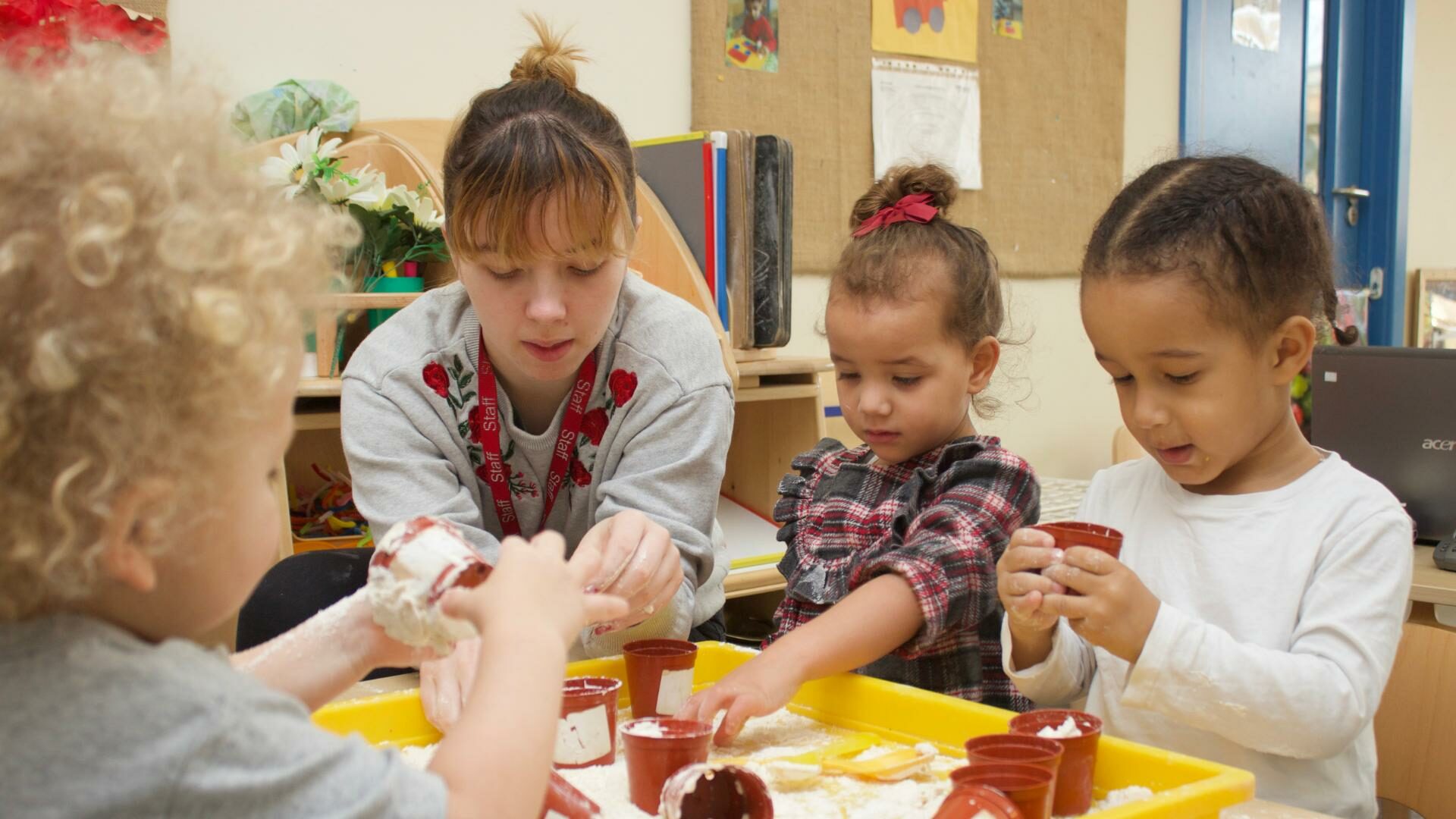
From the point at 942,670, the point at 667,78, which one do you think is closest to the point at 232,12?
the point at 667,78

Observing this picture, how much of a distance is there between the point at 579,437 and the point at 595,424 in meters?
0.03

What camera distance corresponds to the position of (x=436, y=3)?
251 cm

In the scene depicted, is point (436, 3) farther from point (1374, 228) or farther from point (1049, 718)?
point (1374, 228)

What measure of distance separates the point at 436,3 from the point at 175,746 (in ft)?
7.25

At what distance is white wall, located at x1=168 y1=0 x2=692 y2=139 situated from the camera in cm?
226

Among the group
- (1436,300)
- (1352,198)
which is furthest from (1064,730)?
(1436,300)

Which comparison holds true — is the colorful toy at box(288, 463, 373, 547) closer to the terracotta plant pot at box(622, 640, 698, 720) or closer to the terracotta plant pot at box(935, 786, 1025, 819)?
the terracotta plant pot at box(622, 640, 698, 720)

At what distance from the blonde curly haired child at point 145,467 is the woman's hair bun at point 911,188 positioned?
3.60 feet

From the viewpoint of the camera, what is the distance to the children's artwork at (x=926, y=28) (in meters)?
3.24

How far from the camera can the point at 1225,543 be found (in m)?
1.20

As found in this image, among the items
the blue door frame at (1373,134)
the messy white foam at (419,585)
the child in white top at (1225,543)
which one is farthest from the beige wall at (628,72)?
the blue door frame at (1373,134)

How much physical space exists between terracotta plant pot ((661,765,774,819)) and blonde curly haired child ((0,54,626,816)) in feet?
0.84

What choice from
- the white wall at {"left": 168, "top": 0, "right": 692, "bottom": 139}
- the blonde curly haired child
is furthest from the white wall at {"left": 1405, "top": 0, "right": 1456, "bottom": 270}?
the blonde curly haired child

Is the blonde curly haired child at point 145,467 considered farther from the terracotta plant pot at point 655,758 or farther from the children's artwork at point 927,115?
the children's artwork at point 927,115
